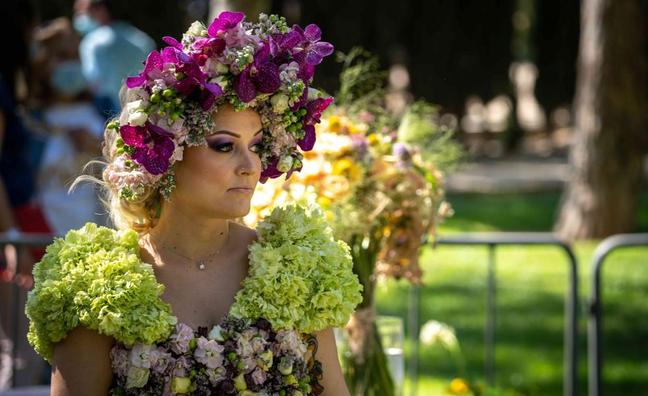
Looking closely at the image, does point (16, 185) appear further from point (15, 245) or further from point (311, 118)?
point (311, 118)

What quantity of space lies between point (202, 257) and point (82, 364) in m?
0.38

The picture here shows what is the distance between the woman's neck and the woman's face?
6 centimetres

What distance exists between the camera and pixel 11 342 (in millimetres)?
5207

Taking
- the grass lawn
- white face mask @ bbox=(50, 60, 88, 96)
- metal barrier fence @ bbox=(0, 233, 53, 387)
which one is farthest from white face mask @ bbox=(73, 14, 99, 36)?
metal barrier fence @ bbox=(0, 233, 53, 387)

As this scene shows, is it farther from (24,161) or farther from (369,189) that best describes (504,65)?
(369,189)

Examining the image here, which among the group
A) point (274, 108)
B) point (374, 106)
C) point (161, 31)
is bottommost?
point (274, 108)

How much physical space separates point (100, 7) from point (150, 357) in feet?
17.5

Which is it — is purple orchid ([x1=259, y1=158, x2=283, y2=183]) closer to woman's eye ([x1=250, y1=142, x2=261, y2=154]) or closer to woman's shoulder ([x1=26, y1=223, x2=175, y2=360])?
woman's eye ([x1=250, y1=142, x2=261, y2=154])

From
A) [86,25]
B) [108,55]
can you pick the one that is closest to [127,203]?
[108,55]

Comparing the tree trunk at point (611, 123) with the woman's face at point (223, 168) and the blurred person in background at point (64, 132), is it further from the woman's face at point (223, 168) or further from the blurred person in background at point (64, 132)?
the woman's face at point (223, 168)

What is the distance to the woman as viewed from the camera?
8.50ft

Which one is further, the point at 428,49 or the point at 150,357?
the point at 428,49

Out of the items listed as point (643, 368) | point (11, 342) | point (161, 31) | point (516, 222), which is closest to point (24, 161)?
point (11, 342)

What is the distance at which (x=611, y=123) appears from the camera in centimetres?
1104
